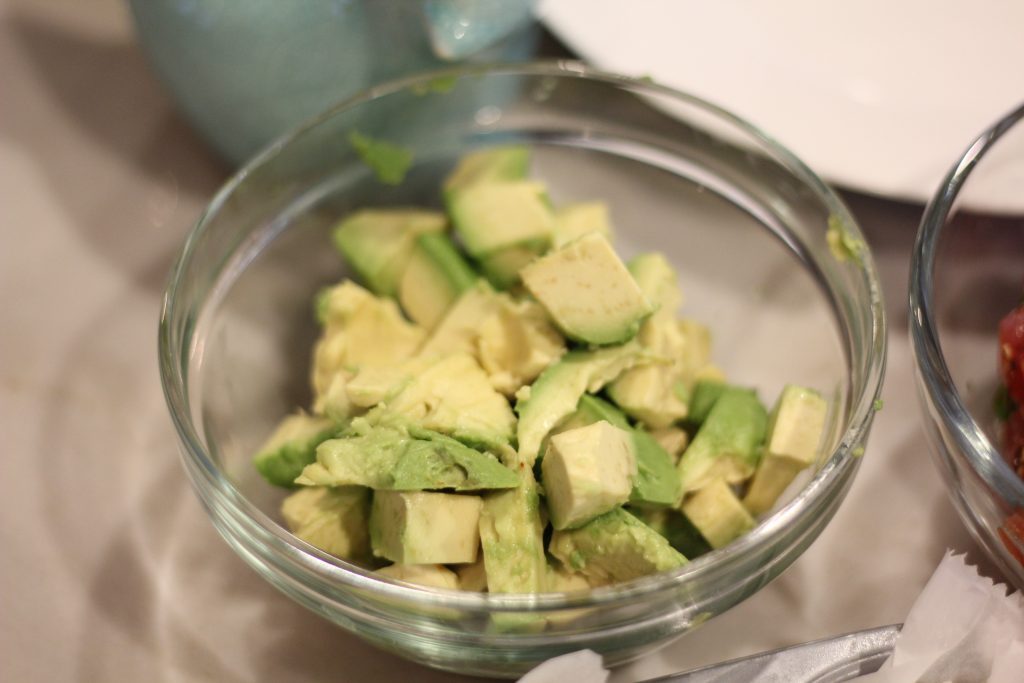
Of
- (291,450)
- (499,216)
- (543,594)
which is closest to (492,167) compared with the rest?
(499,216)

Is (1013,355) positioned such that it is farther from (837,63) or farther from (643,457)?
(837,63)

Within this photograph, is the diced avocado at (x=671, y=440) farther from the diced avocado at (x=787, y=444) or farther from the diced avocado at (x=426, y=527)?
the diced avocado at (x=426, y=527)

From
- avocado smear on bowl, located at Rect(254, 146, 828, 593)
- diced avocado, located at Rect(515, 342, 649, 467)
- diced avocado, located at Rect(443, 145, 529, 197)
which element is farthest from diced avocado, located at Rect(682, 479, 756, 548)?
diced avocado, located at Rect(443, 145, 529, 197)

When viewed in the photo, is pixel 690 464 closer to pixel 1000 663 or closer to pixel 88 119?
pixel 1000 663

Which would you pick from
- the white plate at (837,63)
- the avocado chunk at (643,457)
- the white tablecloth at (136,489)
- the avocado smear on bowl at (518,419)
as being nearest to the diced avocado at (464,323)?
the avocado smear on bowl at (518,419)

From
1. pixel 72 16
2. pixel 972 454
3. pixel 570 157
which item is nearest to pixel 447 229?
pixel 570 157

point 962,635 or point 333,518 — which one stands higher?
point 333,518
